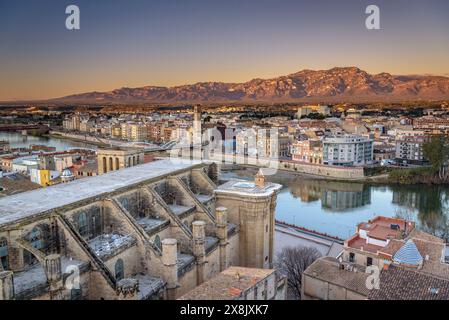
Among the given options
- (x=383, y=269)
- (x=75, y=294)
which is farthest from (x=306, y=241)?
(x=75, y=294)

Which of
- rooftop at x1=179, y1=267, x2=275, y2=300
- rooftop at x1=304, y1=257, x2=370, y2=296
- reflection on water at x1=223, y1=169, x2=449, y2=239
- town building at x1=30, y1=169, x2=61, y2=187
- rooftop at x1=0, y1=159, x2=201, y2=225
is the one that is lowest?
reflection on water at x1=223, y1=169, x2=449, y2=239

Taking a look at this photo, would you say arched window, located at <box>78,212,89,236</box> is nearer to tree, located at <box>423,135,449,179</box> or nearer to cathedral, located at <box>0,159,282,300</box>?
cathedral, located at <box>0,159,282,300</box>

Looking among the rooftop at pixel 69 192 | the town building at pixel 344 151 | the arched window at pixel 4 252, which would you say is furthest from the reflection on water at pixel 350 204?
the arched window at pixel 4 252

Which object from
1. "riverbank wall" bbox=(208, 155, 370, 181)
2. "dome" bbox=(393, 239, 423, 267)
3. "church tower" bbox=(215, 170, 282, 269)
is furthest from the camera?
"riverbank wall" bbox=(208, 155, 370, 181)

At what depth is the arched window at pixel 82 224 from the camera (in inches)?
303

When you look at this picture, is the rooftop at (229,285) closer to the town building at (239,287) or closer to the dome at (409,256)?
the town building at (239,287)

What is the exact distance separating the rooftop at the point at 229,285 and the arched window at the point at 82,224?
2.82 meters

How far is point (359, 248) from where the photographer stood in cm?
1091

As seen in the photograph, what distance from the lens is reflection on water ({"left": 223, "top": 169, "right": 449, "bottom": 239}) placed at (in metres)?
18.4

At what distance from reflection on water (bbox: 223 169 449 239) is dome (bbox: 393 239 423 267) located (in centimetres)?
664

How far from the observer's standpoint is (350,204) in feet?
75.9

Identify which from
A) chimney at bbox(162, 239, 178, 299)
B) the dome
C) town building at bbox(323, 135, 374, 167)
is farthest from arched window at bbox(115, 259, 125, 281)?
town building at bbox(323, 135, 374, 167)
